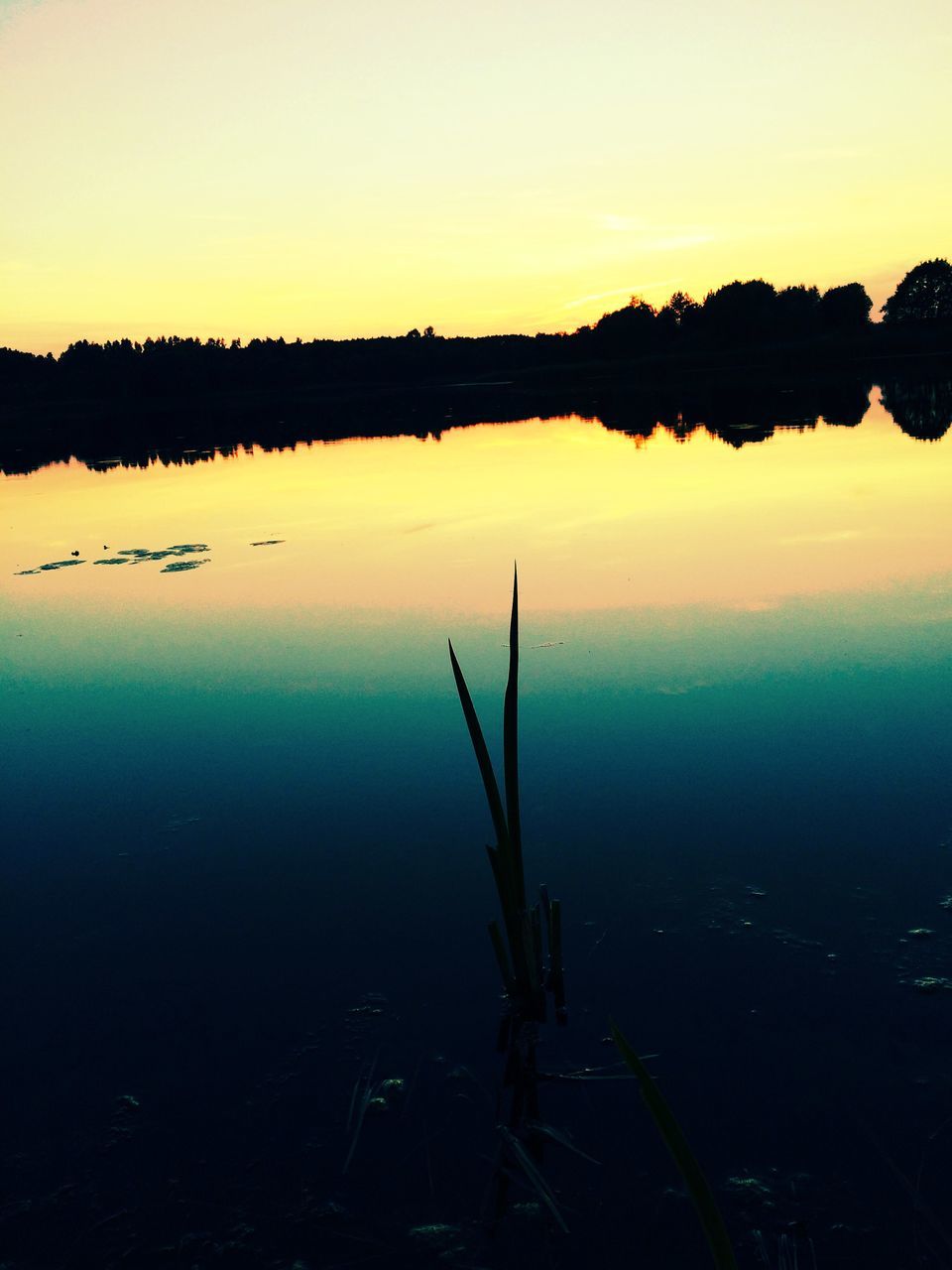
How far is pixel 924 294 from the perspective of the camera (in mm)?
97812

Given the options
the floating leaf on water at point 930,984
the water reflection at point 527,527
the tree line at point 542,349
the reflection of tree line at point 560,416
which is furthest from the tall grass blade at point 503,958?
the tree line at point 542,349

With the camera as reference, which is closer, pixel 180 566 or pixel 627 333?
pixel 180 566

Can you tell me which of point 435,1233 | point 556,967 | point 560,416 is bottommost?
point 435,1233

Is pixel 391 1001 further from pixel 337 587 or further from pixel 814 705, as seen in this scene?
pixel 337 587

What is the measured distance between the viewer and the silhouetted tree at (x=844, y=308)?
272ft

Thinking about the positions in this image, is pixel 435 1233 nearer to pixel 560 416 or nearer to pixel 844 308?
pixel 560 416

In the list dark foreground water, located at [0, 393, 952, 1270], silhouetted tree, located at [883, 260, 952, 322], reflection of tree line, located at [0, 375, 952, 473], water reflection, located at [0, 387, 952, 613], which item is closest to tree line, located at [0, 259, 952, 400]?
silhouetted tree, located at [883, 260, 952, 322]

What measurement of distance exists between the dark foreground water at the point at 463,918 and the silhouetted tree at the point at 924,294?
10419cm

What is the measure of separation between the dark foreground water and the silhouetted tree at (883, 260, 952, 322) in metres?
104

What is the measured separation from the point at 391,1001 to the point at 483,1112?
2.41 ft

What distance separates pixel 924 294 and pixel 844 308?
18762 millimetres

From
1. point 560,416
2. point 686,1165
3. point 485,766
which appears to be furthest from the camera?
point 560,416

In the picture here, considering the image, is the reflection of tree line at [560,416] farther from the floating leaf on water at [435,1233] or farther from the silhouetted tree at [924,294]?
the silhouetted tree at [924,294]

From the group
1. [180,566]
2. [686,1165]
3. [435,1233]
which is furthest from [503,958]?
[180,566]
